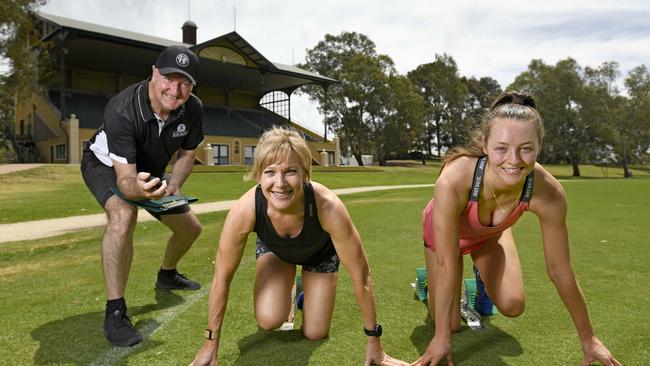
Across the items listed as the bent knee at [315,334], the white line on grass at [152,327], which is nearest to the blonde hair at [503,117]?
the bent knee at [315,334]

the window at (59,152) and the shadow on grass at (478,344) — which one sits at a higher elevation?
the window at (59,152)

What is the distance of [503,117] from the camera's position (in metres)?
2.92

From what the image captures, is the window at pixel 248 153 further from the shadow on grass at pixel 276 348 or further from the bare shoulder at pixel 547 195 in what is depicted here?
the bare shoulder at pixel 547 195

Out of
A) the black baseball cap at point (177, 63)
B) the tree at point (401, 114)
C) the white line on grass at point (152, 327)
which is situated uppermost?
the tree at point (401, 114)

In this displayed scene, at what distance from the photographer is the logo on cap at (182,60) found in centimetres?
394

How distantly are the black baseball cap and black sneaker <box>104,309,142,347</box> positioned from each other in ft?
6.80

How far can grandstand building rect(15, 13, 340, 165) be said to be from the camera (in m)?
33.3

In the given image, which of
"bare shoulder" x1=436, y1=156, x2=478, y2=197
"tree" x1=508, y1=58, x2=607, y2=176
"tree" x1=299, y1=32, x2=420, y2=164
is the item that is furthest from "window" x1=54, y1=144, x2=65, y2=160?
"tree" x1=508, y1=58, x2=607, y2=176

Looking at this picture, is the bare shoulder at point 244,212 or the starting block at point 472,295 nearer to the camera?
the bare shoulder at point 244,212

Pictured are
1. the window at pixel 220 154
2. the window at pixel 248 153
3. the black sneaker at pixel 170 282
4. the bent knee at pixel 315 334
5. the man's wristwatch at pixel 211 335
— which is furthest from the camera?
the window at pixel 248 153

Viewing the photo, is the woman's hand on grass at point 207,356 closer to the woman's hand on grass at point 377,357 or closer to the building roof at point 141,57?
the woman's hand on grass at point 377,357

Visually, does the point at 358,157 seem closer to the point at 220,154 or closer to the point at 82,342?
the point at 220,154

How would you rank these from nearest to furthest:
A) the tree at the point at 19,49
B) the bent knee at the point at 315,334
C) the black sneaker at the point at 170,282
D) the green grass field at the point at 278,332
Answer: the green grass field at the point at 278,332 → the bent knee at the point at 315,334 → the black sneaker at the point at 170,282 → the tree at the point at 19,49

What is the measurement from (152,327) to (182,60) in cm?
235
